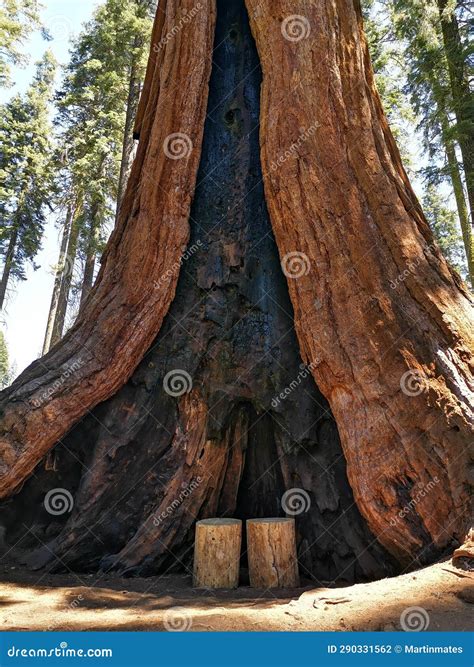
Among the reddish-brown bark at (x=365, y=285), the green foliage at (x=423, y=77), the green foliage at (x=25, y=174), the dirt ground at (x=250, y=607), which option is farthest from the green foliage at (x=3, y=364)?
the dirt ground at (x=250, y=607)

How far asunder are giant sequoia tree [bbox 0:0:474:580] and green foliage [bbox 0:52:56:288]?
14627 millimetres

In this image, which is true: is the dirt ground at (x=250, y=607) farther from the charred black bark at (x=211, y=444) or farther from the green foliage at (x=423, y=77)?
the green foliage at (x=423, y=77)

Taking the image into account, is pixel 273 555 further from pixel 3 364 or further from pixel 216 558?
pixel 3 364

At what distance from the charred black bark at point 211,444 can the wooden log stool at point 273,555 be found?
1.10 ft

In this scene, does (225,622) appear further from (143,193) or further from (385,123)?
(385,123)

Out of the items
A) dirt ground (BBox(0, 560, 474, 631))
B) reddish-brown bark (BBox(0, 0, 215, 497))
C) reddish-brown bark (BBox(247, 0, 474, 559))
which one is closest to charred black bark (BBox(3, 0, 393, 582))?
reddish-brown bark (BBox(0, 0, 215, 497))

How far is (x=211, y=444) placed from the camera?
473 centimetres

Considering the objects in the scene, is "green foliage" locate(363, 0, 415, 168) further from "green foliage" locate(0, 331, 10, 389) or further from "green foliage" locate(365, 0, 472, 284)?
"green foliage" locate(0, 331, 10, 389)

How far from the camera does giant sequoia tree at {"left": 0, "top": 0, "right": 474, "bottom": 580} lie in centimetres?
397

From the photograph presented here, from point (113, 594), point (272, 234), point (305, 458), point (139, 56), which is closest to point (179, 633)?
point (113, 594)

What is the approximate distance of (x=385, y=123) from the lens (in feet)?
17.2

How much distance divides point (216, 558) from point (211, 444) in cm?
102

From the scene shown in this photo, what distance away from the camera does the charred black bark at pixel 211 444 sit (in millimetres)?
4387

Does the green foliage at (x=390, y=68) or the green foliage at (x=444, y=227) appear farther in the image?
the green foliage at (x=444, y=227)
